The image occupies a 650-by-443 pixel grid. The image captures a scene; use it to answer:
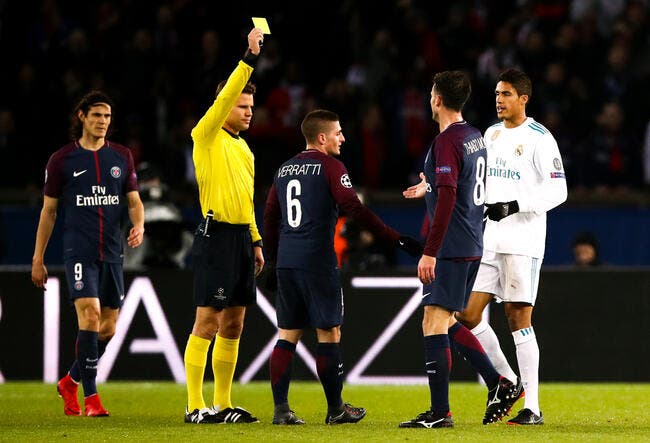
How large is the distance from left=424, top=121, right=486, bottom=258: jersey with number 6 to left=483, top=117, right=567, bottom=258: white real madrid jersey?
0.46m

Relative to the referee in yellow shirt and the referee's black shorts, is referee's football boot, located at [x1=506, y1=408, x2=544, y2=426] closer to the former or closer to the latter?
the referee in yellow shirt

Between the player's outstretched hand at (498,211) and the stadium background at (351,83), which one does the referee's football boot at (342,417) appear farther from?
the stadium background at (351,83)

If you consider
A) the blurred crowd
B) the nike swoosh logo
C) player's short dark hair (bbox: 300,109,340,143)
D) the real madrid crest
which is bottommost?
the nike swoosh logo

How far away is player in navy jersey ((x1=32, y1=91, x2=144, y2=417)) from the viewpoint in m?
9.83

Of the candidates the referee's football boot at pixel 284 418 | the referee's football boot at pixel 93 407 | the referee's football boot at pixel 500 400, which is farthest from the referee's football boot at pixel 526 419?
the referee's football boot at pixel 93 407

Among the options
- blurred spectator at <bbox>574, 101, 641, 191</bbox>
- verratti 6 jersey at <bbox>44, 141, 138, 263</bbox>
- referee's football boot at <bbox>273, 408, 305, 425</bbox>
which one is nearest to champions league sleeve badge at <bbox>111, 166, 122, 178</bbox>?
verratti 6 jersey at <bbox>44, 141, 138, 263</bbox>

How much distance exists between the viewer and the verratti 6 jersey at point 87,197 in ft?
32.5

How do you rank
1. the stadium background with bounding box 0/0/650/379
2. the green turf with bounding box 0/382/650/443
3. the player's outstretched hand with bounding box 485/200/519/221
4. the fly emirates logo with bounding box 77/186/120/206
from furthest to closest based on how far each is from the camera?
the stadium background with bounding box 0/0/650/379
the fly emirates logo with bounding box 77/186/120/206
the player's outstretched hand with bounding box 485/200/519/221
the green turf with bounding box 0/382/650/443

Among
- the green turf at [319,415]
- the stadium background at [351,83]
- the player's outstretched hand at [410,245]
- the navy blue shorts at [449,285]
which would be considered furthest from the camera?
the stadium background at [351,83]

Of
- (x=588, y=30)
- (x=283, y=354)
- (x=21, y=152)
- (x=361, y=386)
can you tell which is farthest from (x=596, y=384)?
(x=21, y=152)

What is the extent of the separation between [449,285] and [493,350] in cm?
104

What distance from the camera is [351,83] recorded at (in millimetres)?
17375

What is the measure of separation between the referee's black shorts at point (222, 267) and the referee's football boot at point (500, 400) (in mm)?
1742

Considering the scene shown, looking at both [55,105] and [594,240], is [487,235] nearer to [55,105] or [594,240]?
[594,240]
